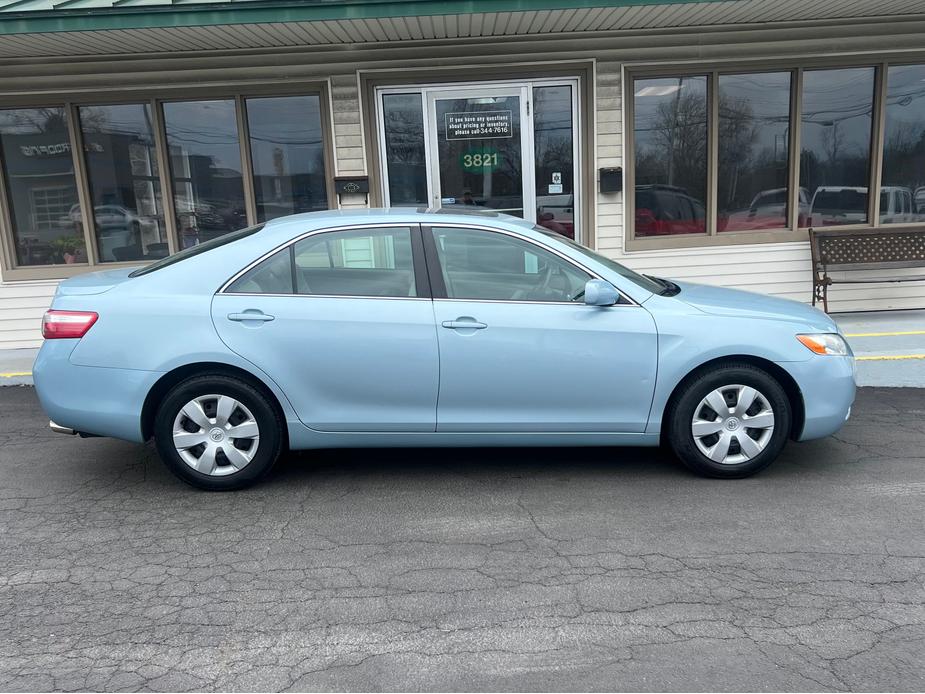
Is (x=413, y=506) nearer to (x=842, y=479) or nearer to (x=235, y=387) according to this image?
(x=235, y=387)

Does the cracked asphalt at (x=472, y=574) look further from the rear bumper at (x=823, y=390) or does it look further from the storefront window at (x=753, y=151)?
the storefront window at (x=753, y=151)

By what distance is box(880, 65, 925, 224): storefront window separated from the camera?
867 cm

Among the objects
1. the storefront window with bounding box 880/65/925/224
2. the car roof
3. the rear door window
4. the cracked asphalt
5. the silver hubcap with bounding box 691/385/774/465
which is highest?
the storefront window with bounding box 880/65/925/224

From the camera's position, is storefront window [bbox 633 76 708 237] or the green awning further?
storefront window [bbox 633 76 708 237]

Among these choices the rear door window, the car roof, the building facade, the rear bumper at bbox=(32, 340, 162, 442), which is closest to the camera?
the rear bumper at bbox=(32, 340, 162, 442)

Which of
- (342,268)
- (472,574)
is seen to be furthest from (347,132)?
(472,574)

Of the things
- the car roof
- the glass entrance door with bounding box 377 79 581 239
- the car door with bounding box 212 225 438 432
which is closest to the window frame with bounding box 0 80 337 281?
the glass entrance door with bounding box 377 79 581 239

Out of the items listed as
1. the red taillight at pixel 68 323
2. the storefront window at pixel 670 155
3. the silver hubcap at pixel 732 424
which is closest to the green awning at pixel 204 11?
the storefront window at pixel 670 155

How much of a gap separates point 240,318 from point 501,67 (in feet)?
17.2

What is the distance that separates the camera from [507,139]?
8727 mm

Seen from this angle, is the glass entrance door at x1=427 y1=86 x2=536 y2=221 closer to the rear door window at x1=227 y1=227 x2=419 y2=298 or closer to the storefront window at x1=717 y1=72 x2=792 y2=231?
the storefront window at x1=717 y1=72 x2=792 y2=231

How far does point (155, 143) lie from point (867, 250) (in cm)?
826

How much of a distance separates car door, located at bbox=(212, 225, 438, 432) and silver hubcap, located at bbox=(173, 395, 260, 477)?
30 cm

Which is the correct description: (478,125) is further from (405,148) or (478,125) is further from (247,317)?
(247,317)
